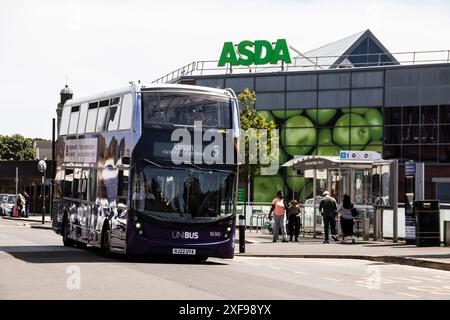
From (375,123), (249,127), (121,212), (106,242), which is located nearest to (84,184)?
(106,242)

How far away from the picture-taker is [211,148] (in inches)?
883

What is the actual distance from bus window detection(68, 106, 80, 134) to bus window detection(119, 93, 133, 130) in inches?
196

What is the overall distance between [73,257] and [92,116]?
4184 mm

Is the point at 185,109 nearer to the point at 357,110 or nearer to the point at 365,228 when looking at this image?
the point at 365,228

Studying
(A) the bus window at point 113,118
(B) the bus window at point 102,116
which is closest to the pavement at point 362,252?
(B) the bus window at point 102,116

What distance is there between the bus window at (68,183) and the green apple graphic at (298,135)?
138ft

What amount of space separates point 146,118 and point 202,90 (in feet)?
5.26

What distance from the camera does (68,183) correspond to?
2827 cm

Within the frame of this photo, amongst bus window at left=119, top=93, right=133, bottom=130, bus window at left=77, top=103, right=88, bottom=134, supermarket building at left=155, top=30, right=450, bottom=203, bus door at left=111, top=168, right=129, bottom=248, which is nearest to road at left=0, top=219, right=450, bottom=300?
bus door at left=111, top=168, right=129, bottom=248

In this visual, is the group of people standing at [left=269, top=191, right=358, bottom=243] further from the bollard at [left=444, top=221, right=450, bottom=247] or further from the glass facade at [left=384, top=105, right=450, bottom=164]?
the glass facade at [left=384, top=105, right=450, bottom=164]

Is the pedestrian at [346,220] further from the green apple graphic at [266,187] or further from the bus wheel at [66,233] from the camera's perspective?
the green apple graphic at [266,187]

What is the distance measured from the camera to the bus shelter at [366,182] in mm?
32531

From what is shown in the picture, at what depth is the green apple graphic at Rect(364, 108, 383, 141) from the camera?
222ft
